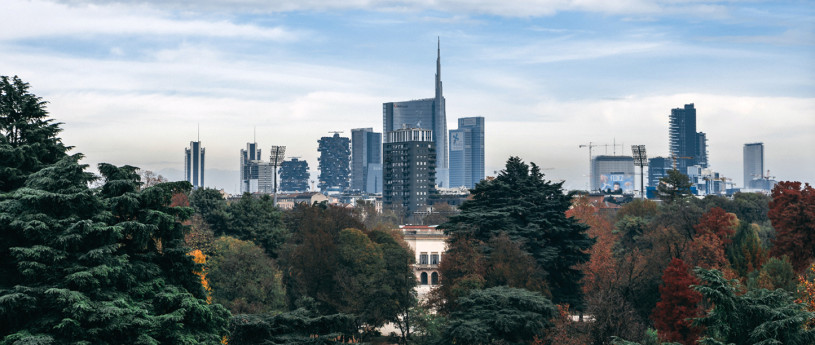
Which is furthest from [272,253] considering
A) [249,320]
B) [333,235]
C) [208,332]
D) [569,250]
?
[208,332]

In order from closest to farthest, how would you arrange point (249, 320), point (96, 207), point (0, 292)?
1. point (0, 292)
2. point (96, 207)
3. point (249, 320)

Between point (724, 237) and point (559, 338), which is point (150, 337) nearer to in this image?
point (559, 338)

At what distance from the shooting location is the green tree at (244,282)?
42.9 meters

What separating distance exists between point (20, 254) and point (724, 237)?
40.2m

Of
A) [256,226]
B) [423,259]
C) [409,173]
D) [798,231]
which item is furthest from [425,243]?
[409,173]

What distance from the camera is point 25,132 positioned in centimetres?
2558

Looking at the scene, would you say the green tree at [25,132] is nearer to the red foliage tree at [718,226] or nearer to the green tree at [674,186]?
the red foliage tree at [718,226]

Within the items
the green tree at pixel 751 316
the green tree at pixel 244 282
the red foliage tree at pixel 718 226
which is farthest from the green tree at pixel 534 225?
the green tree at pixel 751 316

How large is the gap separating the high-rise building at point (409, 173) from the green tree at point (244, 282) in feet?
439

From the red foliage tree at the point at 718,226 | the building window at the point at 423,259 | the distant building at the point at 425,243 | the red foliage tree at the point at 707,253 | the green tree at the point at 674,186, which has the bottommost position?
the building window at the point at 423,259

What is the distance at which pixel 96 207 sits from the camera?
2303cm

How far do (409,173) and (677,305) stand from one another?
148 metres

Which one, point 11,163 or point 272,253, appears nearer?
point 11,163

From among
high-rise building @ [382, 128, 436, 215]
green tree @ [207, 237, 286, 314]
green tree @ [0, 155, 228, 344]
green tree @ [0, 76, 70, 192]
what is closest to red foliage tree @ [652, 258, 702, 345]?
green tree @ [207, 237, 286, 314]
